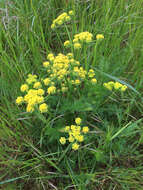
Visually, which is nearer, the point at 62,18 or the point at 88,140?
the point at 88,140

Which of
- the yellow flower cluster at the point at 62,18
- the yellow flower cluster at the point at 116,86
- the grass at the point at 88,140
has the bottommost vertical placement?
the grass at the point at 88,140

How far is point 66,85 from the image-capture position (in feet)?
4.60

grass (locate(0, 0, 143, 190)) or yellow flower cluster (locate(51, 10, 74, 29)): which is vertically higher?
yellow flower cluster (locate(51, 10, 74, 29))

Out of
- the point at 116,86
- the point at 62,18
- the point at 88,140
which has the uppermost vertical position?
the point at 62,18

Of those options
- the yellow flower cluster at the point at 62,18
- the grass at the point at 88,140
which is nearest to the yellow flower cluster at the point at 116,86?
the grass at the point at 88,140

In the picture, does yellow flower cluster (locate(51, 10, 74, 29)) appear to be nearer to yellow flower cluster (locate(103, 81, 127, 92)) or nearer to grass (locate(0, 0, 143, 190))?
grass (locate(0, 0, 143, 190))

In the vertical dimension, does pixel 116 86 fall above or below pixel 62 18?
below

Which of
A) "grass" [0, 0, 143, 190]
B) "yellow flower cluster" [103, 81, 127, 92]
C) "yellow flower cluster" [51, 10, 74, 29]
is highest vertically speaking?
"yellow flower cluster" [51, 10, 74, 29]

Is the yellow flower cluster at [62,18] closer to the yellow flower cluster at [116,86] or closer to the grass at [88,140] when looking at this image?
the grass at [88,140]

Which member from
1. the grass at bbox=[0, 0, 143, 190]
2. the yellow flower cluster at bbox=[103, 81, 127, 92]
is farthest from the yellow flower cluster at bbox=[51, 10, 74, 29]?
the yellow flower cluster at bbox=[103, 81, 127, 92]

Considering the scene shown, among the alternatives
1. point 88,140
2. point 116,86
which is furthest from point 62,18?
point 88,140

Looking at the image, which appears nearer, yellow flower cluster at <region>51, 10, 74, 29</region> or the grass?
the grass

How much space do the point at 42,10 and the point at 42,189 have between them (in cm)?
183

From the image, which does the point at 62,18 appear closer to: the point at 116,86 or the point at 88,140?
the point at 116,86
